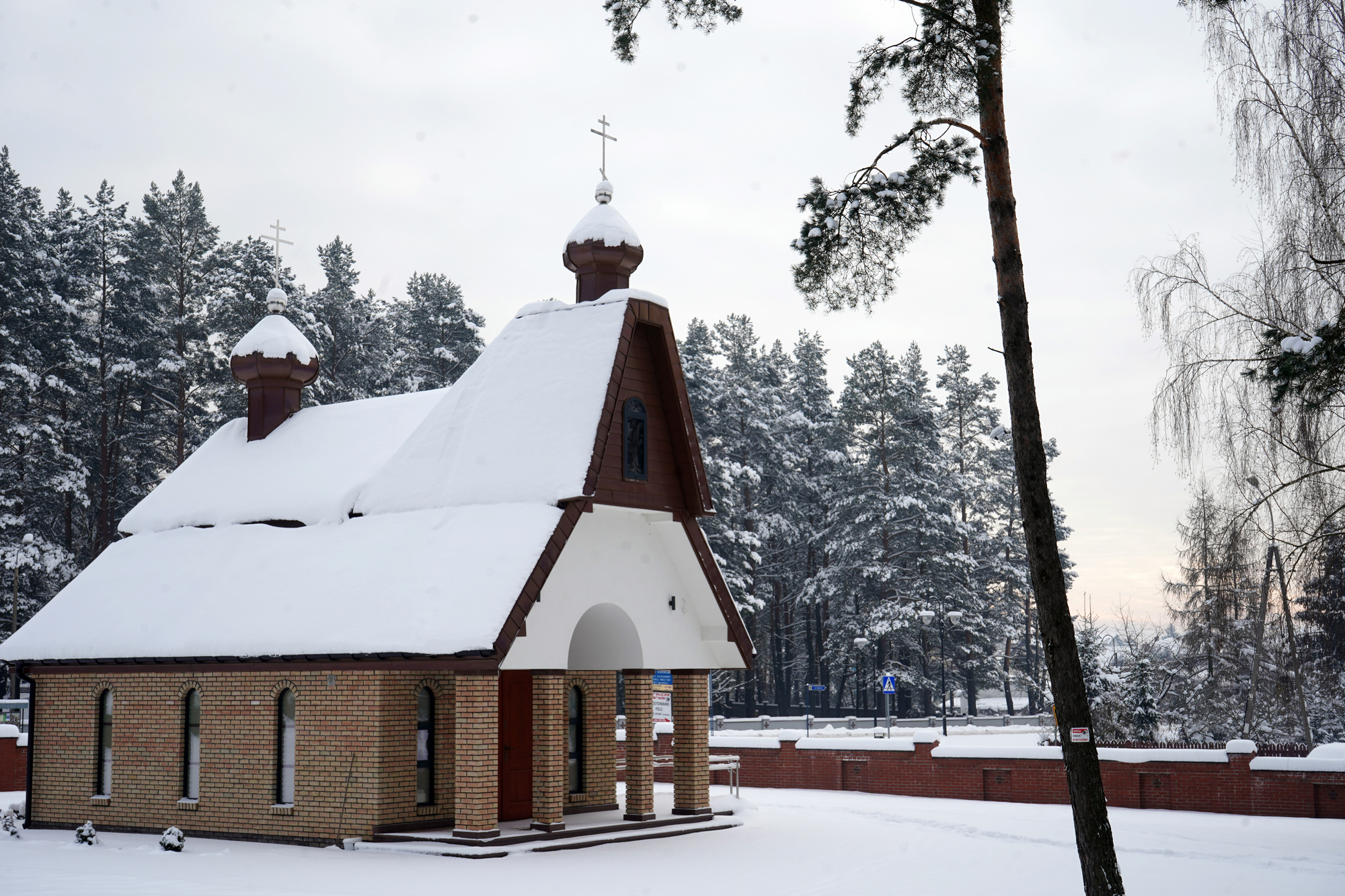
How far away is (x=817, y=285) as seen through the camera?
13469 millimetres

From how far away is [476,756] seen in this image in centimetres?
1611

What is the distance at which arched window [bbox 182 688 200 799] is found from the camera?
19250 millimetres

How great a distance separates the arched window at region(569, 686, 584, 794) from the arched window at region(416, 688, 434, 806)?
3220mm

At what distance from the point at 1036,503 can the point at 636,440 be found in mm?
8380

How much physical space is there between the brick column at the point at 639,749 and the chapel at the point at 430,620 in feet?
0.13

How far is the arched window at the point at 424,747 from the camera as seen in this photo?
58.0 ft

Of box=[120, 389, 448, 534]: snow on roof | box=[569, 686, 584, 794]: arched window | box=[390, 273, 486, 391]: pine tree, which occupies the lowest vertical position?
box=[569, 686, 584, 794]: arched window

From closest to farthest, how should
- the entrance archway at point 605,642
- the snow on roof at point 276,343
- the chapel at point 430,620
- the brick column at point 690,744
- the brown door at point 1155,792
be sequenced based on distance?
the chapel at point 430,620 → the entrance archway at point 605,642 → the brick column at point 690,744 → the brown door at point 1155,792 → the snow on roof at point 276,343

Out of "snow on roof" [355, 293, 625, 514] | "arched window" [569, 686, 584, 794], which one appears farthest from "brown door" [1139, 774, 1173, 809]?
"snow on roof" [355, 293, 625, 514]

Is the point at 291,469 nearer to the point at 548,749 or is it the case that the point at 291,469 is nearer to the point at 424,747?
the point at 424,747

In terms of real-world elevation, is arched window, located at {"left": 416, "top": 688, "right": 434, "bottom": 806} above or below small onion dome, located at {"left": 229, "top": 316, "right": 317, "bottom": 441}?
below

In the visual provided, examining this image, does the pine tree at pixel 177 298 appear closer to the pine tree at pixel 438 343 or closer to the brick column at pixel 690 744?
the pine tree at pixel 438 343

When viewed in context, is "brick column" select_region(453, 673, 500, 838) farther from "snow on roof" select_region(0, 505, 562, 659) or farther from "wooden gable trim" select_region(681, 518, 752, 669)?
"wooden gable trim" select_region(681, 518, 752, 669)

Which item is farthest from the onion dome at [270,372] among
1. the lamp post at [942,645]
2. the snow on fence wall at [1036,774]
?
the lamp post at [942,645]
